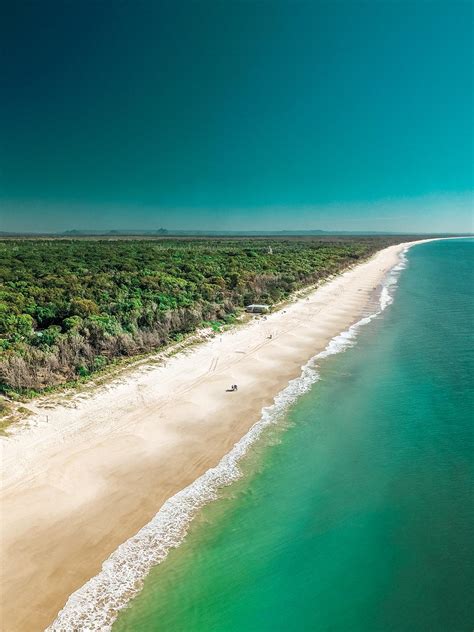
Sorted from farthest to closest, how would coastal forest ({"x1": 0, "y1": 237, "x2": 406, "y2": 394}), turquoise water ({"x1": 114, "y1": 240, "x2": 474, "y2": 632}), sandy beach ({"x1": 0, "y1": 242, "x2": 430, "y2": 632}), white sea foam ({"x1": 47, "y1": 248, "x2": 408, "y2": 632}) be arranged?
coastal forest ({"x1": 0, "y1": 237, "x2": 406, "y2": 394})
sandy beach ({"x1": 0, "y1": 242, "x2": 430, "y2": 632})
turquoise water ({"x1": 114, "y1": 240, "x2": 474, "y2": 632})
white sea foam ({"x1": 47, "y1": 248, "x2": 408, "y2": 632})

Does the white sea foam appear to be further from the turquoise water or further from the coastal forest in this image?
the coastal forest

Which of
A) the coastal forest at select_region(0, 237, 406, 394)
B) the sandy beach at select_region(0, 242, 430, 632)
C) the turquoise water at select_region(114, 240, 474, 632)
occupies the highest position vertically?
the coastal forest at select_region(0, 237, 406, 394)

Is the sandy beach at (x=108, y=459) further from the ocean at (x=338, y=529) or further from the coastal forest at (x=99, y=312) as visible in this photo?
the coastal forest at (x=99, y=312)

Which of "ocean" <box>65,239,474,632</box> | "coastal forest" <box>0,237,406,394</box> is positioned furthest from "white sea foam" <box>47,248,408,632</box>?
"coastal forest" <box>0,237,406,394</box>

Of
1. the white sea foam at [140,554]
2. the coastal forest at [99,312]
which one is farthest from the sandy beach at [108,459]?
the coastal forest at [99,312]

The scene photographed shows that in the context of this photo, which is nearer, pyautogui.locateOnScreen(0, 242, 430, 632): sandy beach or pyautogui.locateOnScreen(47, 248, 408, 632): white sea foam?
pyautogui.locateOnScreen(47, 248, 408, 632): white sea foam

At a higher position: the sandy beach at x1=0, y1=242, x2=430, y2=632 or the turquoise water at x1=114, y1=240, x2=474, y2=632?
the sandy beach at x1=0, y1=242, x2=430, y2=632

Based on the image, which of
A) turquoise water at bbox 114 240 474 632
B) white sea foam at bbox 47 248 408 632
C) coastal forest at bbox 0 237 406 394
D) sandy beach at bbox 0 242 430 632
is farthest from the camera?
coastal forest at bbox 0 237 406 394
